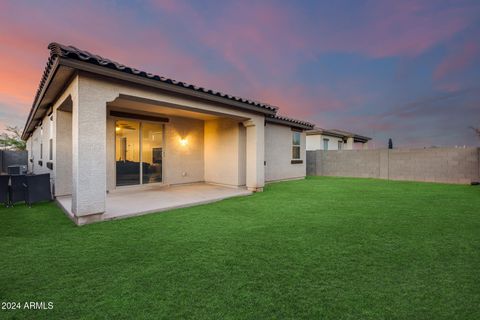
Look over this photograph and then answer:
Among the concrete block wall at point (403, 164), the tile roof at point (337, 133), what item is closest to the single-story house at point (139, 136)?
the concrete block wall at point (403, 164)

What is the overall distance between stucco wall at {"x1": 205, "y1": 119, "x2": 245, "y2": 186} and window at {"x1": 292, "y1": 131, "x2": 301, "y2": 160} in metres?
4.69

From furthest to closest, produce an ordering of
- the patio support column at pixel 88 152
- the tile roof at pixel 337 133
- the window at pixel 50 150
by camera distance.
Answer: the tile roof at pixel 337 133, the window at pixel 50 150, the patio support column at pixel 88 152

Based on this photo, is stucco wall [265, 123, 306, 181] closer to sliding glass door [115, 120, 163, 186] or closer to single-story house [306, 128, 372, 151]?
sliding glass door [115, 120, 163, 186]

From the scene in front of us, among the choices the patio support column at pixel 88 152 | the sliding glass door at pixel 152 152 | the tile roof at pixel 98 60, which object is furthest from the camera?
the sliding glass door at pixel 152 152

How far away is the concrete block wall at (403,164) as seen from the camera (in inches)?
410

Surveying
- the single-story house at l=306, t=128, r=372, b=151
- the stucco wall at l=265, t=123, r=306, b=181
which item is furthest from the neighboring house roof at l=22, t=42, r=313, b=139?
the single-story house at l=306, t=128, r=372, b=151

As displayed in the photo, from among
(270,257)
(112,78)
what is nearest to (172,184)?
(112,78)

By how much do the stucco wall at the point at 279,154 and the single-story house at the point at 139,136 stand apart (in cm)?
5

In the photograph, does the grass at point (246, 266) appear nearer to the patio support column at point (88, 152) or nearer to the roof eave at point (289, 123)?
the patio support column at point (88, 152)

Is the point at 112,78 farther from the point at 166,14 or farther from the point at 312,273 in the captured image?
the point at 166,14

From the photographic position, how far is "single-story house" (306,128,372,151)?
1886 centimetres

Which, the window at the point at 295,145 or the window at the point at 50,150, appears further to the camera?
the window at the point at 295,145

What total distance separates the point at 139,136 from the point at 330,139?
674 inches

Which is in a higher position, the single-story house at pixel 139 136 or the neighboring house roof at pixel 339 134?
the neighboring house roof at pixel 339 134
